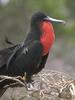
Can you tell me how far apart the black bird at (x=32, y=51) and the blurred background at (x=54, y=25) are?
605 centimetres

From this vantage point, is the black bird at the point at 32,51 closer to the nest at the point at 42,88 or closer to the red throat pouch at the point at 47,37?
the red throat pouch at the point at 47,37

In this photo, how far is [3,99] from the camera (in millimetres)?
8156

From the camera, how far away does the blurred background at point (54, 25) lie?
17.6m

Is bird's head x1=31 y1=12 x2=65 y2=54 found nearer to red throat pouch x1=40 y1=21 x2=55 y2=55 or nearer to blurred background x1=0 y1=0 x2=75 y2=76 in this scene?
red throat pouch x1=40 y1=21 x2=55 y2=55

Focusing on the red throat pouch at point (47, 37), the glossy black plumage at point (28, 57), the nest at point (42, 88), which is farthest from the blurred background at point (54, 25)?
the nest at point (42, 88)

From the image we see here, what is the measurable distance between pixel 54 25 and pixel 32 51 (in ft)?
40.4

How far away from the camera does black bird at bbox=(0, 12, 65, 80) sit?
8320mm

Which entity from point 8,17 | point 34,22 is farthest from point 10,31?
point 34,22

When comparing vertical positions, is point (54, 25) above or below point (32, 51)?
below

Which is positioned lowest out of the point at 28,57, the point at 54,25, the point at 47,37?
the point at 54,25

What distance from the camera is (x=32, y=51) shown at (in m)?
8.60

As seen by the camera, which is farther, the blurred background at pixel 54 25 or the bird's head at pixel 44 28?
the blurred background at pixel 54 25

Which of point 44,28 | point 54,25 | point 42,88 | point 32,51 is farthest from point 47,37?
point 54,25

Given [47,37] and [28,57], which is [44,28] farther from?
[28,57]
